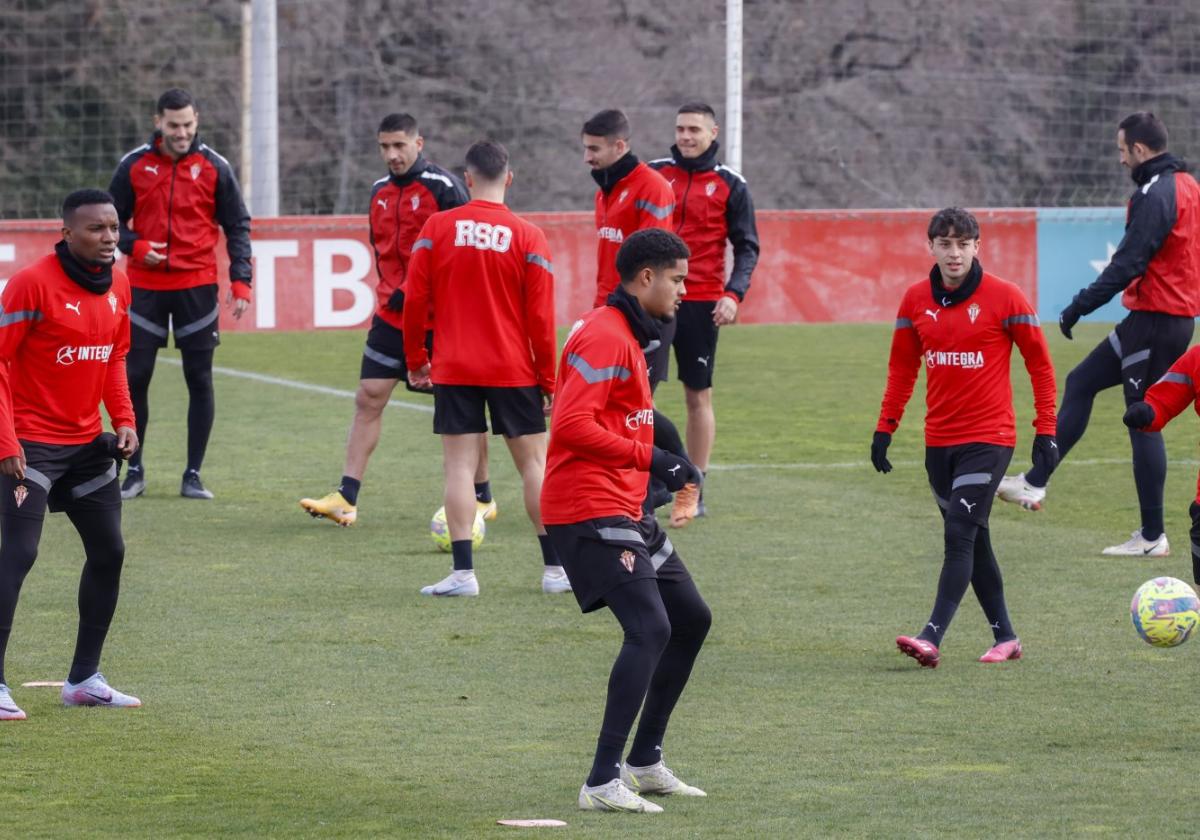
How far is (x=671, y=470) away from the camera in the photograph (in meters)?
5.71

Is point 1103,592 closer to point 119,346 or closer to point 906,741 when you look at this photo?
point 906,741

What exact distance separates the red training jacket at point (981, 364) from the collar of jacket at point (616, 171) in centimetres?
295

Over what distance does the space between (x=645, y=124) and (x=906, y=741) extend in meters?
28.6

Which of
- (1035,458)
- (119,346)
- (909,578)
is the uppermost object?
(119,346)

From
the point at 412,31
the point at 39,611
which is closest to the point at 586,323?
the point at 39,611

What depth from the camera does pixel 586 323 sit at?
5.85 meters

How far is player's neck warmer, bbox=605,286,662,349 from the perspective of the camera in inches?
231

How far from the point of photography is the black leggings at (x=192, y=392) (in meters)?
11.9

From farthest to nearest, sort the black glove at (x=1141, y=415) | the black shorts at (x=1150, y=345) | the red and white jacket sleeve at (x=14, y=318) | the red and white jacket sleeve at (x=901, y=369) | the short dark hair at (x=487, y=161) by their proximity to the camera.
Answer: the black shorts at (x=1150, y=345) → the short dark hair at (x=487, y=161) → the red and white jacket sleeve at (x=901, y=369) → the black glove at (x=1141, y=415) → the red and white jacket sleeve at (x=14, y=318)

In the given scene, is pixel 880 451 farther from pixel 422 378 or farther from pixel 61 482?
pixel 61 482

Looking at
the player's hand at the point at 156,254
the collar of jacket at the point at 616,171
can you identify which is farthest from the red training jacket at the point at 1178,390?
the player's hand at the point at 156,254

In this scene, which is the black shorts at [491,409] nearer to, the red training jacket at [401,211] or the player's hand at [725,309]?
the red training jacket at [401,211]

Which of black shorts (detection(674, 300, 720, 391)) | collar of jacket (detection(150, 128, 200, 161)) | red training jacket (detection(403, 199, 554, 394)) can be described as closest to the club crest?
red training jacket (detection(403, 199, 554, 394))

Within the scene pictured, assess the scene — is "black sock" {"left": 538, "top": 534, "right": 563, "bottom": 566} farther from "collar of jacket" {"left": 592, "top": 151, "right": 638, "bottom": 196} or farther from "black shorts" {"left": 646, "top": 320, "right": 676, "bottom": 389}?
"collar of jacket" {"left": 592, "top": 151, "right": 638, "bottom": 196}
